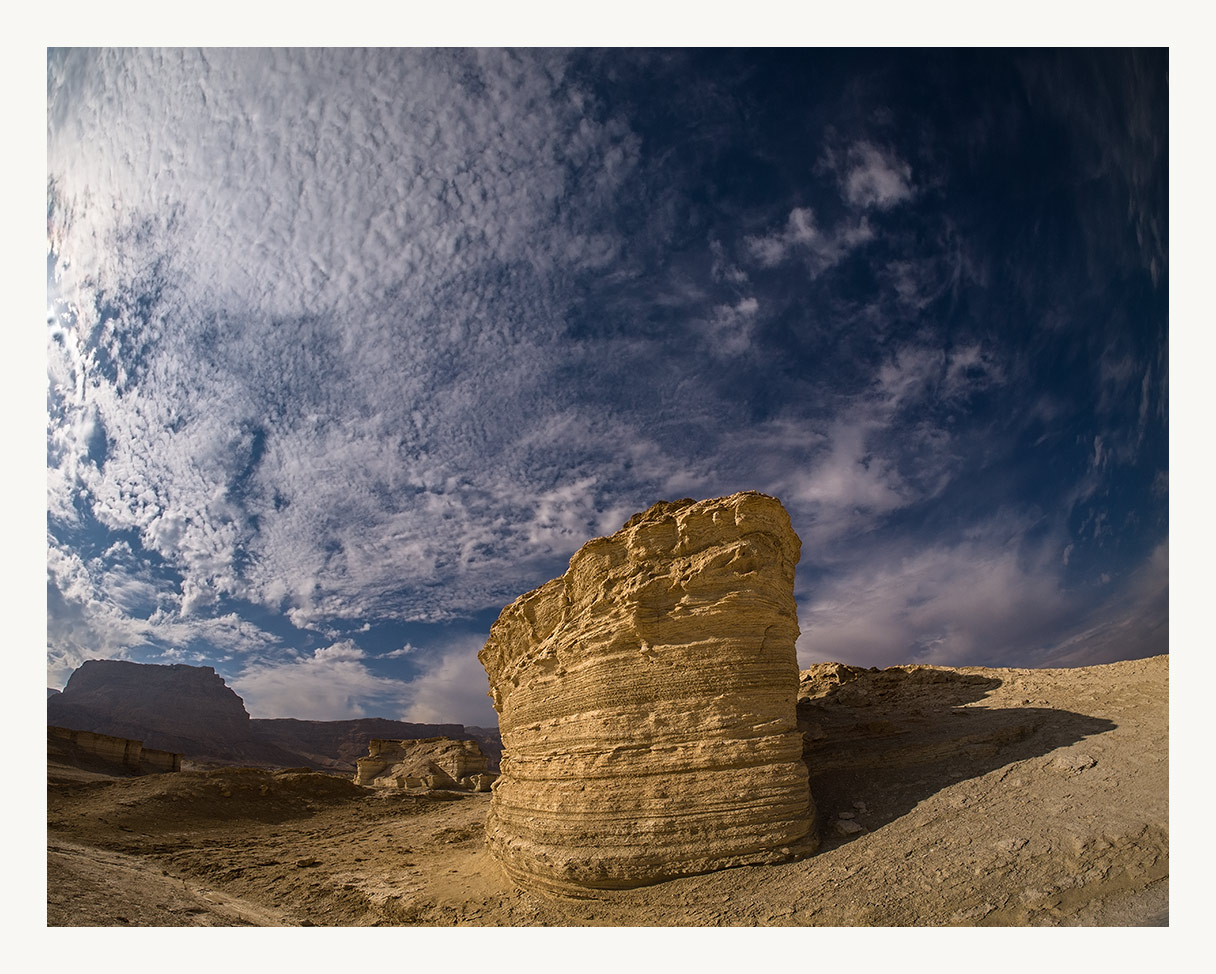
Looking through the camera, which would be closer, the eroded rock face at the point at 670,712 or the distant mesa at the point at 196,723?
the eroded rock face at the point at 670,712

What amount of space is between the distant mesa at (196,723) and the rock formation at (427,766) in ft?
51.7

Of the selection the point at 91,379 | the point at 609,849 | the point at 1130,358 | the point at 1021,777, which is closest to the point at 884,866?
the point at 1021,777

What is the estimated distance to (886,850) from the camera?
24.3 ft

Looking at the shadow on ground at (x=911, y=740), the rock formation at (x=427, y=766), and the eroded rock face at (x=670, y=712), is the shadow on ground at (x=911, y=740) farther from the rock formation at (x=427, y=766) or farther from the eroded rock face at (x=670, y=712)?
the rock formation at (x=427, y=766)

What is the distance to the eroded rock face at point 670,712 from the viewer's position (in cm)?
775

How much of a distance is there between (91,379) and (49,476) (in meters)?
1.84

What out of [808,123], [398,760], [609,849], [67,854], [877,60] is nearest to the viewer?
[609,849]

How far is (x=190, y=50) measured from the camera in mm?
8227

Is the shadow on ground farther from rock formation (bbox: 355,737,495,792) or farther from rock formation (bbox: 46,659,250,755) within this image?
rock formation (bbox: 46,659,250,755)

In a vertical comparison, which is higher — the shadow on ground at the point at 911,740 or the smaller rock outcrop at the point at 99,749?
the shadow on ground at the point at 911,740

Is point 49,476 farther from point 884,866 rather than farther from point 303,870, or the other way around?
point 884,866

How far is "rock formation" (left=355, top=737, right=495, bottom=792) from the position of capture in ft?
101

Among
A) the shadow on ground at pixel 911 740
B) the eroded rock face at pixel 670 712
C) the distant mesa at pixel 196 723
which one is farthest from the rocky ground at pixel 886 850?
the distant mesa at pixel 196 723

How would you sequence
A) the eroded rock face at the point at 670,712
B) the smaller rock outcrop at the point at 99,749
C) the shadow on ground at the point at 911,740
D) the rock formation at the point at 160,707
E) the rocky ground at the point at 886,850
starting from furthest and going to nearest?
the rock formation at the point at 160,707, the smaller rock outcrop at the point at 99,749, the shadow on ground at the point at 911,740, the eroded rock face at the point at 670,712, the rocky ground at the point at 886,850
